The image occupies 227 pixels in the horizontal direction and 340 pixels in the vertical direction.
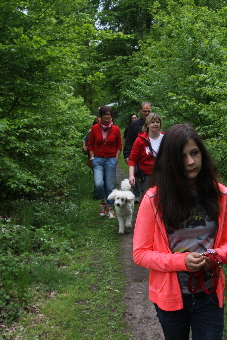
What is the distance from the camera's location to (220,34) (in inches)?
443

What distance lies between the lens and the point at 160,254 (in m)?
2.18

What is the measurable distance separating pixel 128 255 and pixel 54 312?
6.98 ft

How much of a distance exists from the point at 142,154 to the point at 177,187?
4.37 m

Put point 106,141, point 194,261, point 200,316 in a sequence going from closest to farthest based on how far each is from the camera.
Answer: point 194,261 < point 200,316 < point 106,141

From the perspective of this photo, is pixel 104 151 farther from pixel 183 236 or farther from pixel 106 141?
pixel 183 236

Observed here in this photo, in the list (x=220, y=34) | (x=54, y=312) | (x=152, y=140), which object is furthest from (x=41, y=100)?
(x=220, y=34)

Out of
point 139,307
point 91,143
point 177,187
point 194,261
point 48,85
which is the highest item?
point 48,85

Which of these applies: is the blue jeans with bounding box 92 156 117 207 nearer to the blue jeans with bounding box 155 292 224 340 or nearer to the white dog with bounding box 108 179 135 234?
the white dog with bounding box 108 179 135 234

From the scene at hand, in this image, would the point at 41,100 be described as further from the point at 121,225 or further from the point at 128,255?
the point at 128,255

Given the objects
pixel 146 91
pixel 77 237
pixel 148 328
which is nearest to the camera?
pixel 148 328

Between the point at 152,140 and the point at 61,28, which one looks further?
the point at 61,28

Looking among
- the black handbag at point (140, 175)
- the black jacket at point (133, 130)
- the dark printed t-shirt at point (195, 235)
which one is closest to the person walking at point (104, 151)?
the black jacket at point (133, 130)

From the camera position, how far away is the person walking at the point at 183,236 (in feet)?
7.07

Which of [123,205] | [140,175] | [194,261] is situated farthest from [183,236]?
[123,205]
